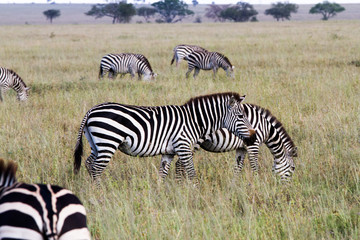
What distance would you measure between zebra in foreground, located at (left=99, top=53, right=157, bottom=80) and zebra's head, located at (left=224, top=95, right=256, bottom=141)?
8625 millimetres

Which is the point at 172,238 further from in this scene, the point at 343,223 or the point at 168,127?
the point at 168,127

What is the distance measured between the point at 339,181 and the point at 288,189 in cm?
70

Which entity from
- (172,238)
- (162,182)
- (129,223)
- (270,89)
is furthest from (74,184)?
(270,89)

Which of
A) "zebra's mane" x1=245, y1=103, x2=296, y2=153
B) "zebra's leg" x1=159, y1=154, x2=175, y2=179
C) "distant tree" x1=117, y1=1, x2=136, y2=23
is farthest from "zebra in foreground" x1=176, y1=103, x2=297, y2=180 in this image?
"distant tree" x1=117, y1=1, x2=136, y2=23

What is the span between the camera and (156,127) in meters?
5.11

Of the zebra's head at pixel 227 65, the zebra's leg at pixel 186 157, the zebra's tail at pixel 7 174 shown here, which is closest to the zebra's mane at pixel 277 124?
the zebra's leg at pixel 186 157

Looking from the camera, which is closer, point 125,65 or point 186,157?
point 186,157

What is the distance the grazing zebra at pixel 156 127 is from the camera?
193 inches

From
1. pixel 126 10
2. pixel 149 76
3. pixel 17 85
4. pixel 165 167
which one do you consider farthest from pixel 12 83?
pixel 126 10

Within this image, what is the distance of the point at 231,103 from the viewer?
5.32 meters

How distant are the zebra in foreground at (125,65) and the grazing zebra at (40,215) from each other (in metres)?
11.6

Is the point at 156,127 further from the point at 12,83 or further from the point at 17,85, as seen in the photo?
the point at 12,83

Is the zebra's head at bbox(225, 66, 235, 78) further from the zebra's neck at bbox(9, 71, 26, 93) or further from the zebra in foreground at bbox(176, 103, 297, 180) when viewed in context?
the zebra in foreground at bbox(176, 103, 297, 180)

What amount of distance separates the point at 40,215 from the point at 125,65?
12422 mm
